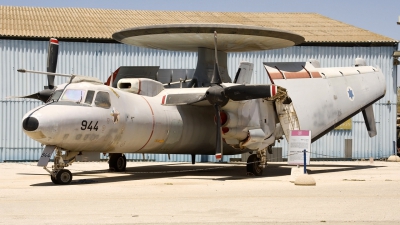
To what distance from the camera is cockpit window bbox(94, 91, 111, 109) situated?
21888 millimetres

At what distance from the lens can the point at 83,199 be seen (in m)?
16.6

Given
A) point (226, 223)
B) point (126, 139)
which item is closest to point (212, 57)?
point (126, 139)

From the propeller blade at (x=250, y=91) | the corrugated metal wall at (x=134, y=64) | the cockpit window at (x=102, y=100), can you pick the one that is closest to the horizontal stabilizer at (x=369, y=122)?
the corrugated metal wall at (x=134, y=64)

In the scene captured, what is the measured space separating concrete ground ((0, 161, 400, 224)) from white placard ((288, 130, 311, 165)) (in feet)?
3.63

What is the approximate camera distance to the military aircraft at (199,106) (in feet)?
69.8

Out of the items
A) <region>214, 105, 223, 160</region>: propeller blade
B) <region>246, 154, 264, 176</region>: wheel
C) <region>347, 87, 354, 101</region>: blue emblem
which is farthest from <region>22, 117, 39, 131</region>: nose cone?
<region>347, 87, 354, 101</region>: blue emblem

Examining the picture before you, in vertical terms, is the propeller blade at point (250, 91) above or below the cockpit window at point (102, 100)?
above

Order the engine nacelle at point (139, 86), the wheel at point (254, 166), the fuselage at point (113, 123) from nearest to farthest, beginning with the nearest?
the fuselage at point (113, 123), the engine nacelle at point (139, 86), the wheel at point (254, 166)

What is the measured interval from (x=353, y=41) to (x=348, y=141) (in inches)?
280

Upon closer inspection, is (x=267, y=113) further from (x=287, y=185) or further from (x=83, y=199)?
(x=83, y=199)

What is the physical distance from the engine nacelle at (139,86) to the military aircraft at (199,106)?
0.15ft

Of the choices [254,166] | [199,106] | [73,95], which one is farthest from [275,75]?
[73,95]

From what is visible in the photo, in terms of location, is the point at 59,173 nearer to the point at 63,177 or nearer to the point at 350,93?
the point at 63,177

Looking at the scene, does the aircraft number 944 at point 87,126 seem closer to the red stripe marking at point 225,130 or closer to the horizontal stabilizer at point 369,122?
the red stripe marking at point 225,130
